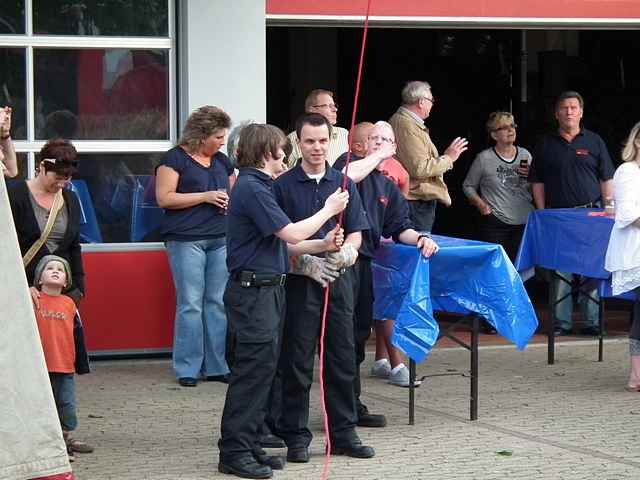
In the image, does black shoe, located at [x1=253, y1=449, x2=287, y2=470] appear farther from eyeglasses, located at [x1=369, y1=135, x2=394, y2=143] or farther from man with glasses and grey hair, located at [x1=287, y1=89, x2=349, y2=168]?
man with glasses and grey hair, located at [x1=287, y1=89, x2=349, y2=168]

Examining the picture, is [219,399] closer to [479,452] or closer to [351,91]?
[479,452]

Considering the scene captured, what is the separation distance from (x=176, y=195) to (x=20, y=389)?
5.56 m

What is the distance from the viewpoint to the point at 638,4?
11.5m

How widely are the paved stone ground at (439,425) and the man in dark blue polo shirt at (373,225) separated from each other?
549 mm

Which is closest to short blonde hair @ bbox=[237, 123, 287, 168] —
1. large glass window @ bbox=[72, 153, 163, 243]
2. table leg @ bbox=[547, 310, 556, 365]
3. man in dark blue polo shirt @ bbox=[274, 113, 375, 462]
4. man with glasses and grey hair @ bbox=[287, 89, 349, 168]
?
man in dark blue polo shirt @ bbox=[274, 113, 375, 462]

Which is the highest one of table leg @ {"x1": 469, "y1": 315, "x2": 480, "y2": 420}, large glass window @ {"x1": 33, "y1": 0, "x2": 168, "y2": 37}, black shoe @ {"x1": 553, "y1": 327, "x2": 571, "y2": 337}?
large glass window @ {"x1": 33, "y1": 0, "x2": 168, "y2": 37}

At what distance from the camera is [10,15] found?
9.77 m

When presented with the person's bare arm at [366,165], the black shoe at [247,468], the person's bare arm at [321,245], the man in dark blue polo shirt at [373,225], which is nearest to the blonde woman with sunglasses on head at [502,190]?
the man in dark blue polo shirt at [373,225]

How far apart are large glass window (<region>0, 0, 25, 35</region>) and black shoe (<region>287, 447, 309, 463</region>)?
4.29 meters

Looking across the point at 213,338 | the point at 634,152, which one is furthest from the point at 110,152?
the point at 634,152

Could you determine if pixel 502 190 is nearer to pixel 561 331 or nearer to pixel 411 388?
pixel 561 331

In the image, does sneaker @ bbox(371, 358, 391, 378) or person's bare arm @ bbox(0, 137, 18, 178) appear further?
sneaker @ bbox(371, 358, 391, 378)

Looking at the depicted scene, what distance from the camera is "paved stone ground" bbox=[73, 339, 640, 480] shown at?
273 inches

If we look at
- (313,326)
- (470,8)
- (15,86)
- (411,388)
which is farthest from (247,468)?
(470,8)
